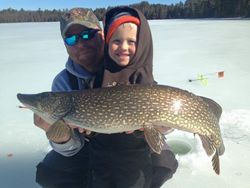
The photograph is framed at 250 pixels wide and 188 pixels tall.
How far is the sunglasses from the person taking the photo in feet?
6.40

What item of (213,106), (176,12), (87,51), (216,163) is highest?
(87,51)

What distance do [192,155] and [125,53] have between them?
2.84 ft

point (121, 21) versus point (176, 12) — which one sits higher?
point (121, 21)

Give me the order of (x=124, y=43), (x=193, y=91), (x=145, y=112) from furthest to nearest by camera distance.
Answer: (x=193, y=91)
(x=124, y=43)
(x=145, y=112)

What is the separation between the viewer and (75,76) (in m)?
1.99

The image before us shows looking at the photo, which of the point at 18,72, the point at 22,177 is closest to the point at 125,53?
the point at 22,177

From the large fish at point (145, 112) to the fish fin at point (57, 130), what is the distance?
0.01 m

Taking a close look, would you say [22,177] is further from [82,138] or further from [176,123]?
[176,123]

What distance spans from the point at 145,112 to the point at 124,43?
0.38m

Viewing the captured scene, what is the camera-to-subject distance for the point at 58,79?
2.04 meters

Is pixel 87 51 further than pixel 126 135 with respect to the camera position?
Yes

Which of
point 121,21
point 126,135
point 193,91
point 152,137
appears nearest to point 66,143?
point 126,135

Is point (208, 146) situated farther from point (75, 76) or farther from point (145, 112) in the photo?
point (75, 76)

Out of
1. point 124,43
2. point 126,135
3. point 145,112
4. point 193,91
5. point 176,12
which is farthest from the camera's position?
point 176,12
